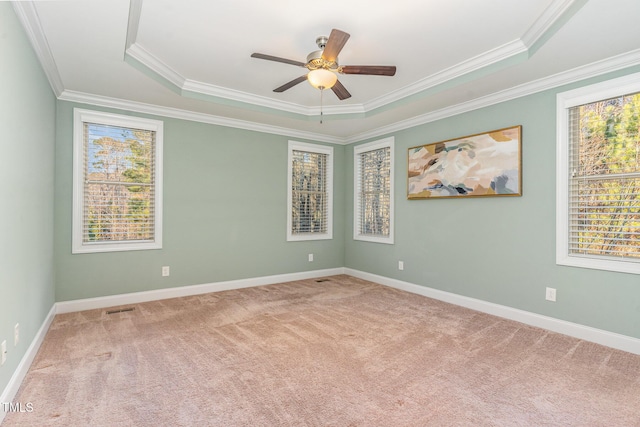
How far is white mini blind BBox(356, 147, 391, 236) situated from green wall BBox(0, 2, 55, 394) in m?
4.17

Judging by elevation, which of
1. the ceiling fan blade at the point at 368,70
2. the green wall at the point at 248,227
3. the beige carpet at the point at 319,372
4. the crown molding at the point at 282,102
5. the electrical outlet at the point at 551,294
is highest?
the crown molding at the point at 282,102

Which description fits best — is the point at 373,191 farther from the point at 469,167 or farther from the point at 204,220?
the point at 204,220

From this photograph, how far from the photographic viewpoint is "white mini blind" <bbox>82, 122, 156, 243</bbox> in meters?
3.83

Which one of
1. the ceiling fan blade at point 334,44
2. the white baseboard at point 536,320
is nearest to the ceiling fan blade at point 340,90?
the ceiling fan blade at point 334,44

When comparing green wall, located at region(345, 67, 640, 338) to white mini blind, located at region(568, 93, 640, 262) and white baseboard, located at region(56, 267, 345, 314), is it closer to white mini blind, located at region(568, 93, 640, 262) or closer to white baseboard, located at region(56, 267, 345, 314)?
white mini blind, located at region(568, 93, 640, 262)

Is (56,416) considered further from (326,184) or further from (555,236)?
(326,184)

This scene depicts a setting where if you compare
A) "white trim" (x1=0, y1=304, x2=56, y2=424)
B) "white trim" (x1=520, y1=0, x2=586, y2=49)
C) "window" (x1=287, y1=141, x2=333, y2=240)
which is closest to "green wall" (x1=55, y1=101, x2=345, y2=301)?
"window" (x1=287, y1=141, x2=333, y2=240)

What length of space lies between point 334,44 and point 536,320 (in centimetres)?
324

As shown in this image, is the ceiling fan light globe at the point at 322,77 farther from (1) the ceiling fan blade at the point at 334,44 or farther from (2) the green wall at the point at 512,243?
(2) the green wall at the point at 512,243

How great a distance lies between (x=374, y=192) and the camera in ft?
17.7

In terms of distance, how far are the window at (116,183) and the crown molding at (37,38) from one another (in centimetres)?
70

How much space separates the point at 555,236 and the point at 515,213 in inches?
17.3

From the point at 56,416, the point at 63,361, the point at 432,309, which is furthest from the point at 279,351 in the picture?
the point at 432,309

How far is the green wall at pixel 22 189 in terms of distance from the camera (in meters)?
1.88
